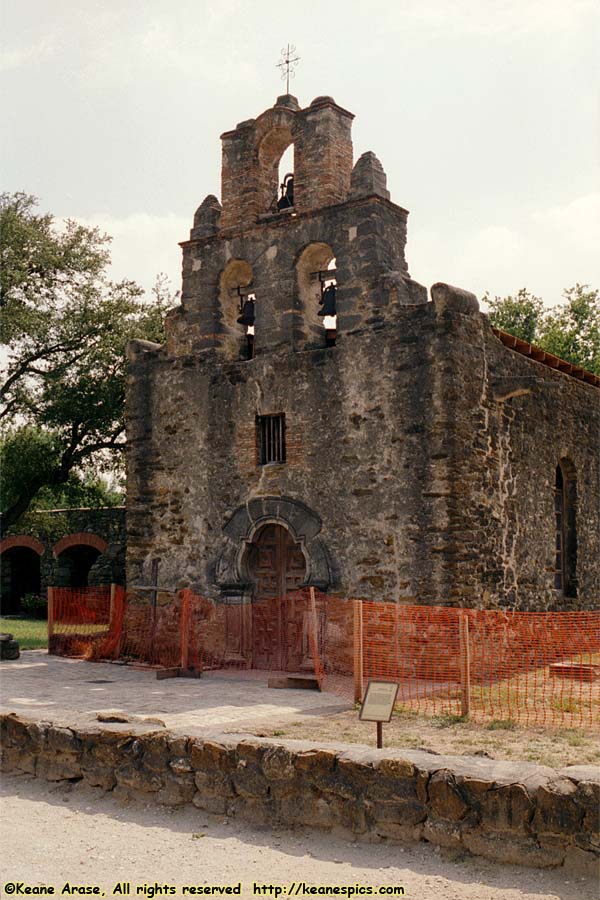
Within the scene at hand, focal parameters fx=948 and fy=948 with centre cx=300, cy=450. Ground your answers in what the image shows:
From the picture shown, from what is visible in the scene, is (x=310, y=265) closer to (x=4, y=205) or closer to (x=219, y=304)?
(x=219, y=304)

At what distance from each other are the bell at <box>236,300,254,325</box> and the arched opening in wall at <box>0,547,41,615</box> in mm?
14488

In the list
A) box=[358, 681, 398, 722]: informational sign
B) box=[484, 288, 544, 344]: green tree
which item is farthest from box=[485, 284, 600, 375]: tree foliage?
box=[358, 681, 398, 722]: informational sign

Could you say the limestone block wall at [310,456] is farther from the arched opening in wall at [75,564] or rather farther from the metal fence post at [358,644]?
the arched opening in wall at [75,564]

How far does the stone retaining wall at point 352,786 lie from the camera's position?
218 inches

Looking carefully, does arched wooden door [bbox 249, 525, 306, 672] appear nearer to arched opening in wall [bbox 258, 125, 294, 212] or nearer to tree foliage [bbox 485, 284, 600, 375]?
arched opening in wall [bbox 258, 125, 294, 212]

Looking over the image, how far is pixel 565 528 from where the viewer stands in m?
17.0

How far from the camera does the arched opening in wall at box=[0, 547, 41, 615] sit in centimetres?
2800

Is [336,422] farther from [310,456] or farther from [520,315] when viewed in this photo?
[520,315]

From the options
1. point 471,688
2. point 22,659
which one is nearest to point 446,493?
point 471,688

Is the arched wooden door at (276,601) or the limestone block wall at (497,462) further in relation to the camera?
the arched wooden door at (276,601)

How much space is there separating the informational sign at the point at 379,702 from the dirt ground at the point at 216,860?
1192 millimetres

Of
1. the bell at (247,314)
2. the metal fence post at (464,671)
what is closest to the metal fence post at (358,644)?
the metal fence post at (464,671)

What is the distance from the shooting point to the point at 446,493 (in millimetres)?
13203

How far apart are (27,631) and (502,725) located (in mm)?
14774
